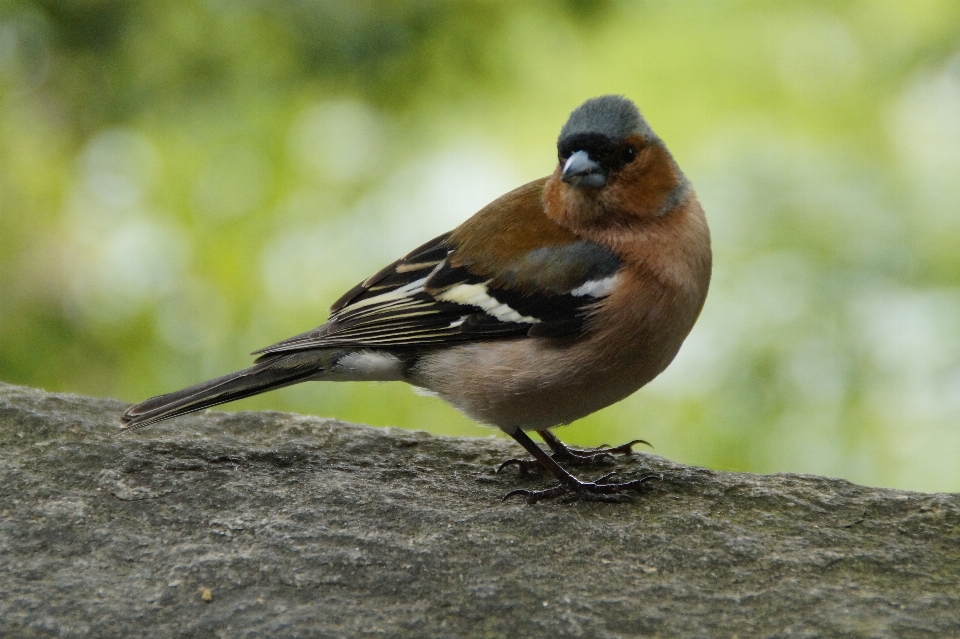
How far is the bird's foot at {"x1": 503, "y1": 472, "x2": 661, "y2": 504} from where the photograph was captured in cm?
329

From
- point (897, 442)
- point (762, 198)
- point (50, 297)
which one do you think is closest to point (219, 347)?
point (50, 297)

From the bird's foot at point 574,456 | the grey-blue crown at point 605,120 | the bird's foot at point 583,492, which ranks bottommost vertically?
the bird's foot at point 583,492

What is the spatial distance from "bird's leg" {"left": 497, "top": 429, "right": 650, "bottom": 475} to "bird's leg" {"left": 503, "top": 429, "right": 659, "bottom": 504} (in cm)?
21

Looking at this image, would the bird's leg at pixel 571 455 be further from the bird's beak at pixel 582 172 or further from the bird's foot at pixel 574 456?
the bird's beak at pixel 582 172

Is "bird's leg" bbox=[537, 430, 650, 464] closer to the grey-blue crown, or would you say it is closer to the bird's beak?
the bird's beak

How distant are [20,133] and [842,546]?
14.2 ft

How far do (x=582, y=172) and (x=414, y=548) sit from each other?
1.31 metres

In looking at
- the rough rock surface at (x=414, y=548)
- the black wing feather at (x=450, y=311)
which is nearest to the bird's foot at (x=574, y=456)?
the rough rock surface at (x=414, y=548)

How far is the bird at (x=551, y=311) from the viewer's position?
3.39 metres

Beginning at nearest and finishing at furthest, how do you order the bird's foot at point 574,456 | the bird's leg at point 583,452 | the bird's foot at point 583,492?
the bird's foot at point 583,492
the bird's foot at point 574,456
the bird's leg at point 583,452

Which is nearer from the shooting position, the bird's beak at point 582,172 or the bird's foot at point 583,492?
the bird's foot at point 583,492

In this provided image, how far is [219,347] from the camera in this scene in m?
5.02

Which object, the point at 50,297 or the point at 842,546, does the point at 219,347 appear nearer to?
the point at 50,297

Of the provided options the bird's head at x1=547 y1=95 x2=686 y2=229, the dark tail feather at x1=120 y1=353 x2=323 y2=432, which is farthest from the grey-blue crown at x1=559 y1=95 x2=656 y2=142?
the dark tail feather at x1=120 y1=353 x2=323 y2=432
